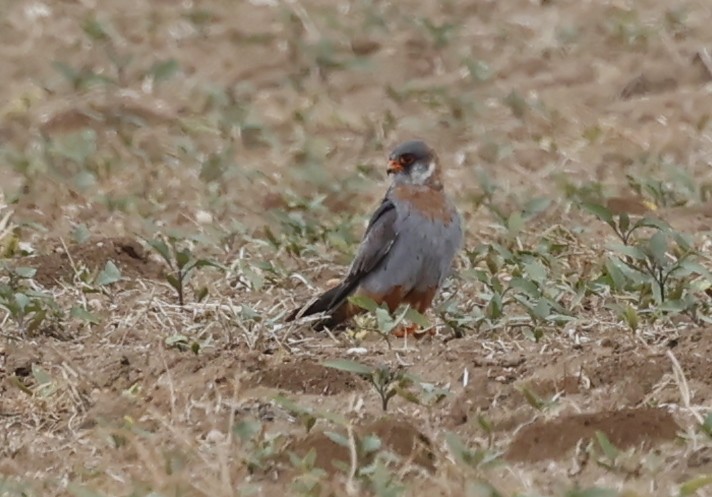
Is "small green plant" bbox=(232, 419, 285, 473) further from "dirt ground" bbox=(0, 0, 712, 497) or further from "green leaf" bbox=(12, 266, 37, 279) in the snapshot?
"green leaf" bbox=(12, 266, 37, 279)

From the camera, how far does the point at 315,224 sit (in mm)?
7695

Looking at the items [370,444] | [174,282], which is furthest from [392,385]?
[174,282]

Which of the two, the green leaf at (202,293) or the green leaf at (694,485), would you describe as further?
the green leaf at (202,293)

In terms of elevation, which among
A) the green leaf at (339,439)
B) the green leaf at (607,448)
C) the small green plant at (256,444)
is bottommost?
the small green plant at (256,444)

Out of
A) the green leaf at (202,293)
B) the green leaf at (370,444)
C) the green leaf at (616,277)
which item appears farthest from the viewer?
the green leaf at (202,293)

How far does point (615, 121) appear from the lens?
31.3ft

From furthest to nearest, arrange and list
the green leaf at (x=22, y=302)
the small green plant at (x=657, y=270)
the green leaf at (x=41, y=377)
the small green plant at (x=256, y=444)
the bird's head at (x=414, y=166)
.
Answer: the bird's head at (x=414, y=166), the green leaf at (x=22, y=302), the small green plant at (x=657, y=270), the green leaf at (x=41, y=377), the small green plant at (x=256, y=444)

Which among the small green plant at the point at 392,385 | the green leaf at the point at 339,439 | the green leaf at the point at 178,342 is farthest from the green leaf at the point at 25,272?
the green leaf at the point at 339,439

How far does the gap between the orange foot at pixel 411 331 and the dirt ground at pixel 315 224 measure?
0.05m

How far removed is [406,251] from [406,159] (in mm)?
540

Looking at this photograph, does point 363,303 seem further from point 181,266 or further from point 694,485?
point 694,485

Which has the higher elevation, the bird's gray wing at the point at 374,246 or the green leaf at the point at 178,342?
the green leaf at the point at 178,342

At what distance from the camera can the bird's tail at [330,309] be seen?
6273 millimetres

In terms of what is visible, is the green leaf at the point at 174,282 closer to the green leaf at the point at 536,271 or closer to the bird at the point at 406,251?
the bird at the point at 406,251
